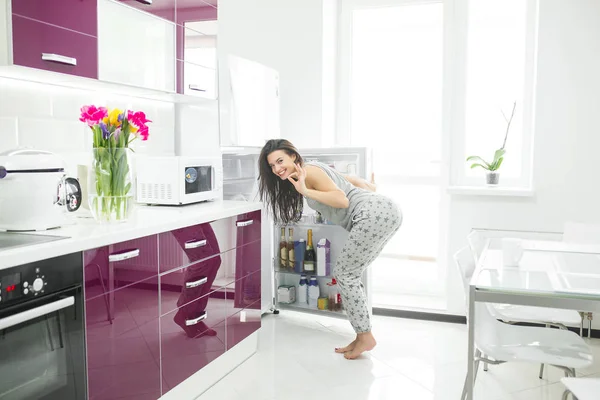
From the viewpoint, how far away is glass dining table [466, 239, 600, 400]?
1.88 metres

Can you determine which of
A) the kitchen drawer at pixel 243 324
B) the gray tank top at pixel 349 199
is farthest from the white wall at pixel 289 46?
the kitchen drawer at pixel 243 324

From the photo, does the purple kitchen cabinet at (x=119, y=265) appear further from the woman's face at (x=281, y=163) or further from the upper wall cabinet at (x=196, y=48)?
the upper wall cabinet at (x=196, y=48)

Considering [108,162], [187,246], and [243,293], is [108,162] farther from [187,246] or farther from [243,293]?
[243,293]

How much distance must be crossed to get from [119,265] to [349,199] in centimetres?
166

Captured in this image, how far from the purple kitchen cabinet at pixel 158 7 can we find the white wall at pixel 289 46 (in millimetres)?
1214

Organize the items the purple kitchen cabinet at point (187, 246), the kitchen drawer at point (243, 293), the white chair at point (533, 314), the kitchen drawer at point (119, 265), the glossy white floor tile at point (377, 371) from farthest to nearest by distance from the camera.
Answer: the kitchen drawer at point (243, 293)
the glossy white floor tile at point (377, 371)
the white chair at point (533, 314)
the purple kitchen cabinet at point (187, 246)
the kitchen drawer at point (119, 265)

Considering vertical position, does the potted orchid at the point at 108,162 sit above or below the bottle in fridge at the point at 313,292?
above

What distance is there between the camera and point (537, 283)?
2.00 meters

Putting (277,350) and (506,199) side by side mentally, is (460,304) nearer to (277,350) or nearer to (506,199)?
(506,199)

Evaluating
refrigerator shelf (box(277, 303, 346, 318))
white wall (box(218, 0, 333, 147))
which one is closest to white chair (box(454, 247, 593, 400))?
refrigerator shelf (box(277, 303, 346, 318))

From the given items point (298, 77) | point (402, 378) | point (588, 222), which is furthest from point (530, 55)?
point (402, 378)

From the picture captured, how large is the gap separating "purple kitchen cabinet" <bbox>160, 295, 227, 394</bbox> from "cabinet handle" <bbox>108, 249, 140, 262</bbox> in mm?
358

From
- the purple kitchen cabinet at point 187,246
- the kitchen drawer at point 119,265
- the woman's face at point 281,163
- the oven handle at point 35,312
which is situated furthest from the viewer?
the woman's face at point 281,163

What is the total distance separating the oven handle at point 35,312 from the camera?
1620mm
